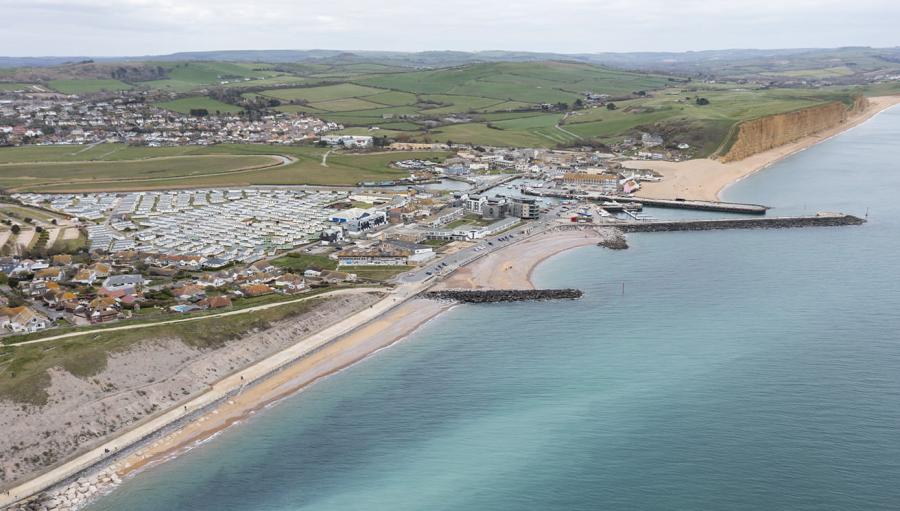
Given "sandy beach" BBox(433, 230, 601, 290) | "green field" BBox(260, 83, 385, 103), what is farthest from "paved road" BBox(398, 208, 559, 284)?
"green field" BBox(260, 83, 385, 103)

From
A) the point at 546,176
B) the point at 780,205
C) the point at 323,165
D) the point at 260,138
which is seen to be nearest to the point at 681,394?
the point at 780,205

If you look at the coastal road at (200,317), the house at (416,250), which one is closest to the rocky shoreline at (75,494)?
the coastal road at (200,317)

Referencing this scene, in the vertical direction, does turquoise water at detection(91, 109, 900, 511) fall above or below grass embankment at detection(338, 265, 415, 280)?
below

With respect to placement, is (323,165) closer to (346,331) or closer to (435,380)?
(346,331)

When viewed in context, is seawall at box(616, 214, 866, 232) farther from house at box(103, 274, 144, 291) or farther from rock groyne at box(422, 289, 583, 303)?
house at box(103, 274, 144, 291)

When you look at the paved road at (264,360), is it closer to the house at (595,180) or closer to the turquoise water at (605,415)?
the turquoise water at (605,415)

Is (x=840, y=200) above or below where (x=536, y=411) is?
above

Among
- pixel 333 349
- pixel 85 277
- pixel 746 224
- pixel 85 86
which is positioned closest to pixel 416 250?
pixel 333 349
